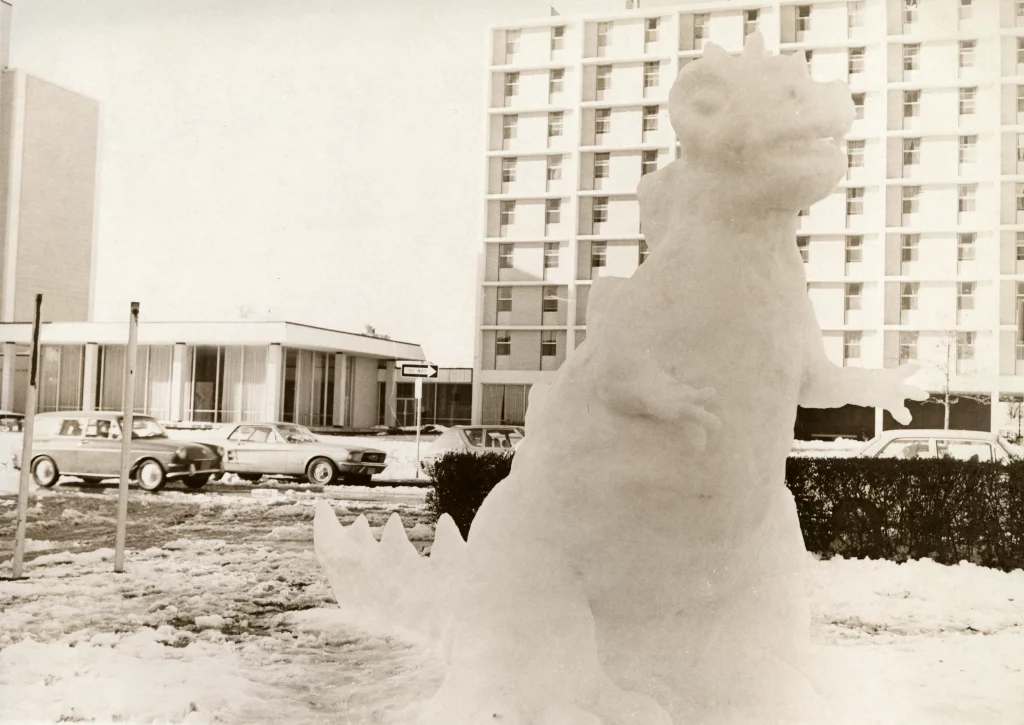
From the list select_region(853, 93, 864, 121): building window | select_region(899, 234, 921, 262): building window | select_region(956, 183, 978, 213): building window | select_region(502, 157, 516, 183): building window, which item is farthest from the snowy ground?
select_region(853, 93, 864, 121): building window

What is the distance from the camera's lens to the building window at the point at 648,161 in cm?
304

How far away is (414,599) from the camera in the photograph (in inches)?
103

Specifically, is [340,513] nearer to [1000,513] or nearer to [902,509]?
[902,509]

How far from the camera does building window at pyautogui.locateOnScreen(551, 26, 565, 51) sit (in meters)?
3.18

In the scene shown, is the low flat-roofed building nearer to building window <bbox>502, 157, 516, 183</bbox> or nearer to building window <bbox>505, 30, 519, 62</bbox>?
building window <bbox>502, 157, 516, 183</bbox>

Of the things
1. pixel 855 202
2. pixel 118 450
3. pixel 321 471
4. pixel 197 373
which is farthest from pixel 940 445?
pixel 118 450

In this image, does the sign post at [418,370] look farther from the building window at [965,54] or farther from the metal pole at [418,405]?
the building window at [965,54]

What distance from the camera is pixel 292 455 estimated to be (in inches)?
140

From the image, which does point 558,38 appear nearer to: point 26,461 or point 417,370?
point 417,370

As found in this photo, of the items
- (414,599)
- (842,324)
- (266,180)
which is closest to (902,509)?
(842,324)

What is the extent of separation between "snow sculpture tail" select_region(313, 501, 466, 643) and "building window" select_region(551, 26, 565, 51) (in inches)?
71.7

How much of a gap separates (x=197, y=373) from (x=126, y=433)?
0.37m

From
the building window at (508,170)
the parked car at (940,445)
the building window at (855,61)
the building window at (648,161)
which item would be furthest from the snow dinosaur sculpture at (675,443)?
the parked car at (940,445)

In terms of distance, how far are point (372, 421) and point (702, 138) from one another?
200cm
